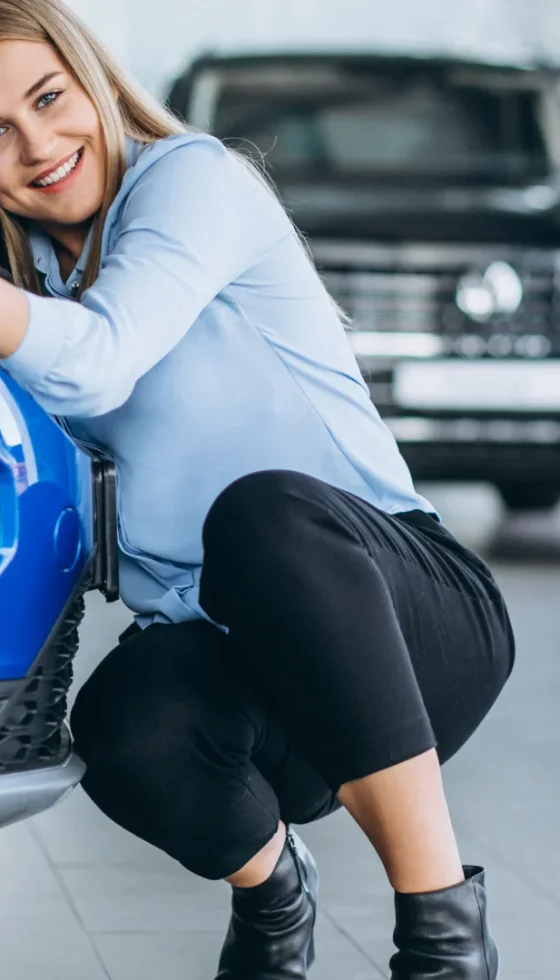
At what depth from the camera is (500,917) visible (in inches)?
85.5

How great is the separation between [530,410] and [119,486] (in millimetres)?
3719

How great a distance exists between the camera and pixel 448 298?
5324 millimetres

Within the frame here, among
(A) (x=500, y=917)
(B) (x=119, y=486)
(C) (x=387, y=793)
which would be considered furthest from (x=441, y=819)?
(A) (x=500, y=917)

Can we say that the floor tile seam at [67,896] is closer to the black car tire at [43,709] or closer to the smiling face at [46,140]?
the black car tire at [43,709]

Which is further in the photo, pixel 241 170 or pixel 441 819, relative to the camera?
pixel 241 170

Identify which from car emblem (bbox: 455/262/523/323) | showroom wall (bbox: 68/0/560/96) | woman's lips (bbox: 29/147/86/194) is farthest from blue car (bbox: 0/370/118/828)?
showroom wall (bbox: 68/0/560/96)

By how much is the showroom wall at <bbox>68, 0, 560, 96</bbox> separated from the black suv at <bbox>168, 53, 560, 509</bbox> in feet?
17.9

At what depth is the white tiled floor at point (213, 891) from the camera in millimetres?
1989

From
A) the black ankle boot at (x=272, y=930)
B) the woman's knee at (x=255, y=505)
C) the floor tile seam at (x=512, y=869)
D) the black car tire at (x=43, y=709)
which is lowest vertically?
the floor tile seam at (x=512, y=869)

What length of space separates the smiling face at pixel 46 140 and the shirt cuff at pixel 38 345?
34 centimetres

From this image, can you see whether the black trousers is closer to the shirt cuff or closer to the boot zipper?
the boot zipper

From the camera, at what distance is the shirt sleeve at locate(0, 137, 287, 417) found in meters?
1.37

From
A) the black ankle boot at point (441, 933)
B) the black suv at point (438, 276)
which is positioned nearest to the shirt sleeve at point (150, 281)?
the black ankle boot at point (441, 933)

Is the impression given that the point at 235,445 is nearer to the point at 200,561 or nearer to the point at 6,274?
the point at 200,561
